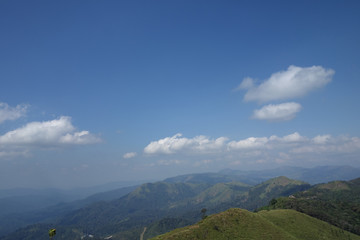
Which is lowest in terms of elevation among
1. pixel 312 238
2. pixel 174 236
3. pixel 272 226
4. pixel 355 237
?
pixel 355 237

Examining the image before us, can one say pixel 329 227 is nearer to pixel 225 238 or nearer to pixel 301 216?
pixel 301 216

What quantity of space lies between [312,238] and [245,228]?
164 feet

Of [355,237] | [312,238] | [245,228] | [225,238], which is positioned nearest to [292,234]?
[312,238]

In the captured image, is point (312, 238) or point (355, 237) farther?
point (355, 237)

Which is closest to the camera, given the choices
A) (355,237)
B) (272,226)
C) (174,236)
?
(174,236)

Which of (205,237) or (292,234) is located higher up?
(205,237)

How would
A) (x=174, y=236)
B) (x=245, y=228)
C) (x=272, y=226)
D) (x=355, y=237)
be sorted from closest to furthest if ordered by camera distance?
(x=174, y=236)
(x=245, y=228)
(x=272, y=226)
(x=355, y=237)

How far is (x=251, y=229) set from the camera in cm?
12731

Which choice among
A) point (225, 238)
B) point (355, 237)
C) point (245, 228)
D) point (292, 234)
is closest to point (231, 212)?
point (245, 228)

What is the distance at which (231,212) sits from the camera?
140 meters

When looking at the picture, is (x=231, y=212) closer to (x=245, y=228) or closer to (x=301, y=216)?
(x=245, y=228)

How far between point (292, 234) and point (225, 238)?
169ft

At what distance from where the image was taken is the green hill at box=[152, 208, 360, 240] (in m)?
118

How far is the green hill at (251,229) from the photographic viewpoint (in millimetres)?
118062
